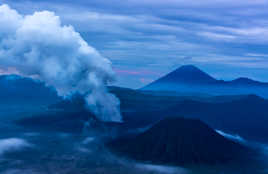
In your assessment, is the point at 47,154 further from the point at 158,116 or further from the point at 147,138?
the point at 158,116

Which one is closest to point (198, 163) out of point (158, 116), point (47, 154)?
point (47, 154)

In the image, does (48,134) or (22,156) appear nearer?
(22,156)

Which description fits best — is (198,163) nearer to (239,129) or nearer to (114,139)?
(114,139)

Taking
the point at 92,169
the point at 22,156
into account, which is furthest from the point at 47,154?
the point at 92,169

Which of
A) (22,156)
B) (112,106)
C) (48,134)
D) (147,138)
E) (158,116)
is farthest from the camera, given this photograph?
(158,116)

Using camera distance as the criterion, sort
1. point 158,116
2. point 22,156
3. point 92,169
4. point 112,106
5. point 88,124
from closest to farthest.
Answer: point 92,169 < point 22,156 < point 88,124 < point 112,106 < point 158,116

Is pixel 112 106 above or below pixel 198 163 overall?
above
